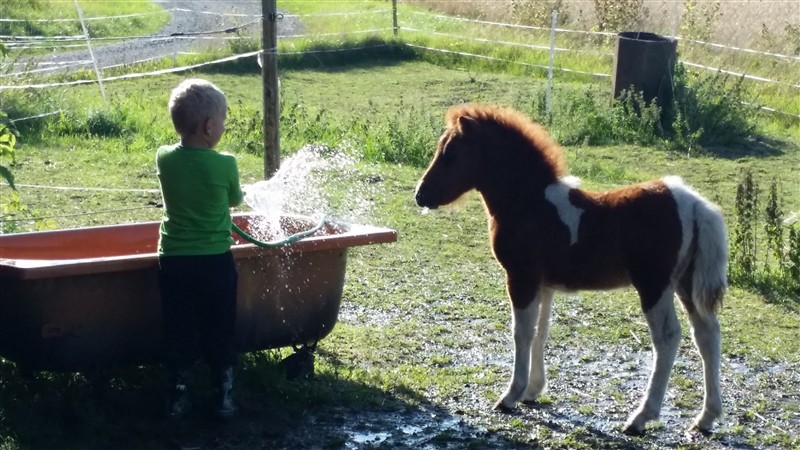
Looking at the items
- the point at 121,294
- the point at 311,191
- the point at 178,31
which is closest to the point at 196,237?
the point at 121,294

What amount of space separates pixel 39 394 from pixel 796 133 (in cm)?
1232

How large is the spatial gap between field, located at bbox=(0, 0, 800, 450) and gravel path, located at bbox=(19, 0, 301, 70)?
235 inches

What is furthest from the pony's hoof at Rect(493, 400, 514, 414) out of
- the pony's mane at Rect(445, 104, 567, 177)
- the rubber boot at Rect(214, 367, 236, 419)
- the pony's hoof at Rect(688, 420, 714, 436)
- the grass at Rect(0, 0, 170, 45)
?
the grass at Rect(0, 0, 170, 45)

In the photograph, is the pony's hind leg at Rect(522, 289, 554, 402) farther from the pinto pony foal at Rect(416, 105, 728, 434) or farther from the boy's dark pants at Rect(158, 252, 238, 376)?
the boy's dark pants at Rect(158, 252, 238, 376)

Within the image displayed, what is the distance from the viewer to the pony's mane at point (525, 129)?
19.1ft

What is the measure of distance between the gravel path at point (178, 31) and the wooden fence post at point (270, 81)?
9.84 meters

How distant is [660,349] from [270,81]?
12.2 ft

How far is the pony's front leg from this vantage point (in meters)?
5.71

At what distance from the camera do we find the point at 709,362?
221 inches

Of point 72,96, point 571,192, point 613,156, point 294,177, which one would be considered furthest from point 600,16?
point 571,192

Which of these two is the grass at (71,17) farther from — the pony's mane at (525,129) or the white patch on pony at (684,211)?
the white patch on pony at (684,211)

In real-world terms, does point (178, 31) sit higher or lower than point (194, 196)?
lower

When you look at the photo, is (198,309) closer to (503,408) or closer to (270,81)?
(503,408)

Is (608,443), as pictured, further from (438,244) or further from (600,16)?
(600,16)
